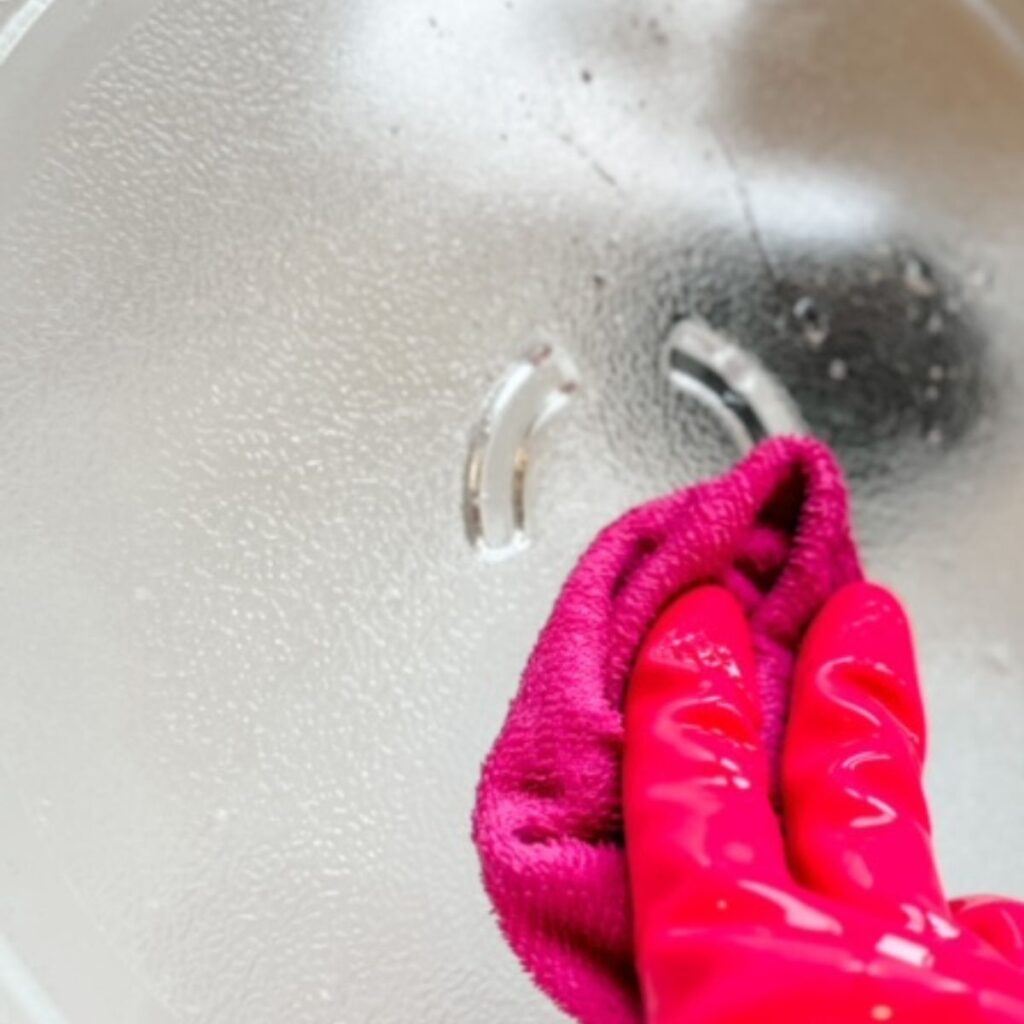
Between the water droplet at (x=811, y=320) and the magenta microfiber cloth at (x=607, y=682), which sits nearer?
the magenta microfiber cloth at (x=607, y=682)

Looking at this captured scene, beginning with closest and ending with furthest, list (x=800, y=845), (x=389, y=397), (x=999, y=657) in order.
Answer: (x=800, y=845) → (x=389, y=397) → (x=999, y=657)

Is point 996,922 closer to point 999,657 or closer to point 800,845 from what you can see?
point 800,845

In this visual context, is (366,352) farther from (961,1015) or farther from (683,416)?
(961,1015)

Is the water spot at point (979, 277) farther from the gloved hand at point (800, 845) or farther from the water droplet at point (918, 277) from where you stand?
the gloved hand at point (800, 845)

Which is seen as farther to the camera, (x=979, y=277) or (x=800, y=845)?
(x=979, y=277)

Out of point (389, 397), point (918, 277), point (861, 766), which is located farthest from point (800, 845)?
point (918, 277)

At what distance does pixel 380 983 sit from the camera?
0.59 m

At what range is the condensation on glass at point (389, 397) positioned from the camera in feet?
1.85

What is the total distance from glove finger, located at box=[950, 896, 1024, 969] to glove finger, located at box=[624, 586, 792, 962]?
0.08 meters

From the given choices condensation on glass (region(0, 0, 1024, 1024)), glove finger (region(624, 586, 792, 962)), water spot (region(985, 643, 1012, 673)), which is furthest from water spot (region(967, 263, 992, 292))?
glove finger (region(624, 586, 792, 962))

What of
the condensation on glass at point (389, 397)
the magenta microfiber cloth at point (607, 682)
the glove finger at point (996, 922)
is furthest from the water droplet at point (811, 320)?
the glove finger at point (996, 922)

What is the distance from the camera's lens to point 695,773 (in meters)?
0.53

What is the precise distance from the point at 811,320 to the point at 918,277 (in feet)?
0.24

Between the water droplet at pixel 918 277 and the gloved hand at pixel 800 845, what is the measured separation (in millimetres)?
271
